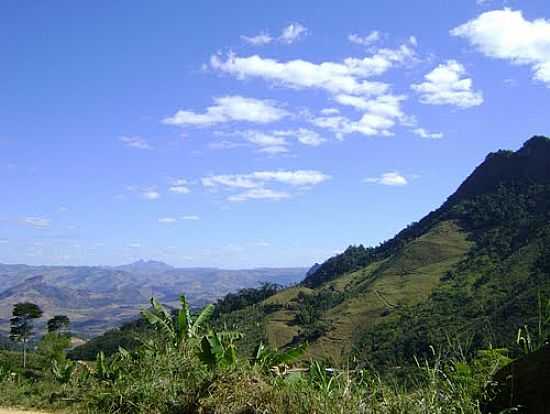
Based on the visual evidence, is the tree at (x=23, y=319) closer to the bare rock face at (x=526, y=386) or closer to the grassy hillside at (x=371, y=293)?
the grassy hillside at (x=371, y=293)

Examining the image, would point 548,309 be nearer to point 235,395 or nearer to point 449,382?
point 449,382

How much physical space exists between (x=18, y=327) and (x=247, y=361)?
65.6 m

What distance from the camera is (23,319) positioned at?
65750 millimetres

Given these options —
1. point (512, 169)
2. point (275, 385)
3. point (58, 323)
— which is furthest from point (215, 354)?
point (512, 169)

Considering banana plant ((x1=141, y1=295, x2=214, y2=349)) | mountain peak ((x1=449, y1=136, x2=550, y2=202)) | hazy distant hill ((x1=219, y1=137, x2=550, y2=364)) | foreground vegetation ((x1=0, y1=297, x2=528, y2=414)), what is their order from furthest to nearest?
mountain peak ((x1=449, y1=136, x2=550, y2=202))
hazy distant hill ((x1=219, y1=137, x2=550, y2=364))
banana plant ((x1=141, y1=295, x2=214, y2=349))
foreground vegetation ((x1=0, y1=297, x2=528, y2=414))

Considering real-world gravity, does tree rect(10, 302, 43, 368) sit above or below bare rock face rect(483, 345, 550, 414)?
below

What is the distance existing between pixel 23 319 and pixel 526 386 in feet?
227

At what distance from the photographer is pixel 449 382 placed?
4699mm

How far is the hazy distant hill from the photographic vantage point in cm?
7044

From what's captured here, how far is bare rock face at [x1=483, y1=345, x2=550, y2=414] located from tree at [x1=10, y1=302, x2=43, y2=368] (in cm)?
6394

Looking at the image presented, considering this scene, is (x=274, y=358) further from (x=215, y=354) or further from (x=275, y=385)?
(x=275, y=385)

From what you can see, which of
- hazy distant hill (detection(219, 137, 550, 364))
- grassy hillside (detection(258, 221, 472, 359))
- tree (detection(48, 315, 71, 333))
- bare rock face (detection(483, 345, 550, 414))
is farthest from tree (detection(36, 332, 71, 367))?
bare rock face (detection(483, 345, 550, 414))

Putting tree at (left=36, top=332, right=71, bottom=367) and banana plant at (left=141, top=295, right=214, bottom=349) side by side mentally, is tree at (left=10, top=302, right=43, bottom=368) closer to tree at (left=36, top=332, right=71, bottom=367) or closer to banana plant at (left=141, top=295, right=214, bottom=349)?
tree at (left=36, top=332, right=71, bottom=367)

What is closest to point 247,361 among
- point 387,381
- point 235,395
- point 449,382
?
point 235,395
